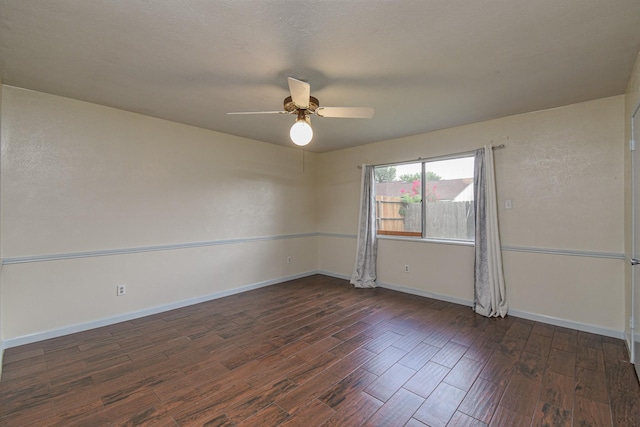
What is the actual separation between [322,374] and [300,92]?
90.9 inches

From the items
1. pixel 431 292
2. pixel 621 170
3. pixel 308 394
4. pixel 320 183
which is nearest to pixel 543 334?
pixel 431 292

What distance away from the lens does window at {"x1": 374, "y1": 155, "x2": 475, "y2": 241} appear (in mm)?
4043

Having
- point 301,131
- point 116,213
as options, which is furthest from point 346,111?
point 116,213

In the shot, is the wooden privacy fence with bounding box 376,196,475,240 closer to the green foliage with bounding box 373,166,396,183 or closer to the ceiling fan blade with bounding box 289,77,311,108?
the green foliage with bounding box 373,166,396,183

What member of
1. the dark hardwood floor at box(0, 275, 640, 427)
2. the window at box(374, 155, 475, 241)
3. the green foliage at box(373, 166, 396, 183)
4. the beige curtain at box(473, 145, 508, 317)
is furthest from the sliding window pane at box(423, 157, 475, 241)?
the dark hardwood floor at box(0, 275, 640, 427)

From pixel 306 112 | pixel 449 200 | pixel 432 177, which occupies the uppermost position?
pixel 306 112

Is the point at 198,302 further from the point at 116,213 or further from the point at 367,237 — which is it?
the point at 367,237

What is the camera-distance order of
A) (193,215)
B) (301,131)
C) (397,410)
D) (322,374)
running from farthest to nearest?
1. (193,215)
2. (301,131)
3. (322,374)
4. (397,410)

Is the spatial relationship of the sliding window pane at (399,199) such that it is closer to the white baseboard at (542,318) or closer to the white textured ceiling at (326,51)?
the white baseboard at (542,318)

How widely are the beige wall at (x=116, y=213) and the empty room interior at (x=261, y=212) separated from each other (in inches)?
0.9

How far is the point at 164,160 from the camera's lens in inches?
147

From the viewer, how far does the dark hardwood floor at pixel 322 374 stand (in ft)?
6.07

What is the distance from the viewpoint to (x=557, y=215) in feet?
10.7

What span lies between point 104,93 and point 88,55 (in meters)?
0.80
